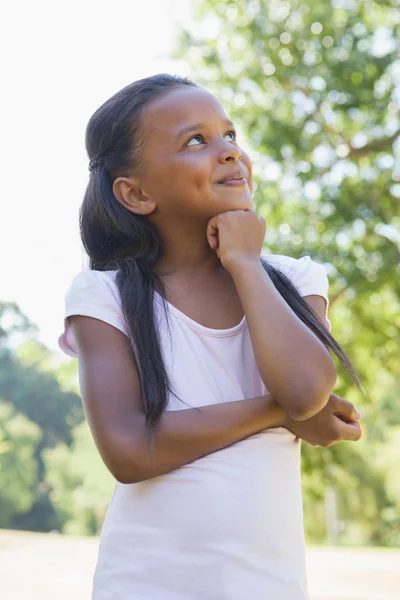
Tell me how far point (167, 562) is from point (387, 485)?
1963 centimetres

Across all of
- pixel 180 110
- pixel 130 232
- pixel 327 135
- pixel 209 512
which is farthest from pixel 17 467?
pixel 209 512

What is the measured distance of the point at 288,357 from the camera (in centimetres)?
122

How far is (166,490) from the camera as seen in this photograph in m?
1.22

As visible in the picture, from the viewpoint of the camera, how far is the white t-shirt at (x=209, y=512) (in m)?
1.16

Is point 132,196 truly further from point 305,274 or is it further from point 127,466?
point 127,466

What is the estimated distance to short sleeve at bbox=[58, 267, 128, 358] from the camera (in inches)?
51.9

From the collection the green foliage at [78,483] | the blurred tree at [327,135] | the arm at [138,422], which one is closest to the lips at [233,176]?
the arm at [138,422]

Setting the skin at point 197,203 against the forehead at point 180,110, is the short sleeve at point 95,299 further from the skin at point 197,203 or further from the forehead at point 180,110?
the forehead at point 180,110

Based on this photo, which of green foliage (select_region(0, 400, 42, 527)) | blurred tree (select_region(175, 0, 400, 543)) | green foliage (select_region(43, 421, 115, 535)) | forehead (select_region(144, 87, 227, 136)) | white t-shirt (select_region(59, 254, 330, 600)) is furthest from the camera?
green foliage (select_region(43, 421, 115, 535))

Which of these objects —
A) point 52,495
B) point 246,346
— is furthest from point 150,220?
point 52,495

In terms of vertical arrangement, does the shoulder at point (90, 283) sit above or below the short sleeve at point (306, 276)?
above

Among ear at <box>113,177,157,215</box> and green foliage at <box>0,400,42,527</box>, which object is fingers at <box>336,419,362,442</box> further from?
green foliage at <box>0,400,42,527</box>

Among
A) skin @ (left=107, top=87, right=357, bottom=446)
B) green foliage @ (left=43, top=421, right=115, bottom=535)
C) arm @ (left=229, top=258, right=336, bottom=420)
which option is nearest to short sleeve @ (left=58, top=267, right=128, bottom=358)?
skin @ (left=107, top=87, right=357, bottom=446)

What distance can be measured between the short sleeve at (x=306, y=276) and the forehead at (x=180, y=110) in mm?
280
